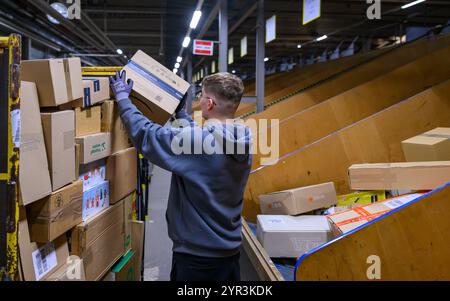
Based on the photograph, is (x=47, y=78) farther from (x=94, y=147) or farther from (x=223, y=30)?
(x=223, y=30)

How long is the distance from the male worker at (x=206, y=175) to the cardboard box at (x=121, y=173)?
400mm

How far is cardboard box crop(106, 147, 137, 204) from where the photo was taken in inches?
83.4

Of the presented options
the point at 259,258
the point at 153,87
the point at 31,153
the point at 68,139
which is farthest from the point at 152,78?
the point at 259,258

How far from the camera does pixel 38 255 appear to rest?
148cm

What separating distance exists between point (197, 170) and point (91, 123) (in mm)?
631

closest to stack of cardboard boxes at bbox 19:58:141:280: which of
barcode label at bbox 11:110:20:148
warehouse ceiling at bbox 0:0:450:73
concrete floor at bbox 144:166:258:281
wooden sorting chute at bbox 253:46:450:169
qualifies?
barcode label at bbox 11:110:20:148

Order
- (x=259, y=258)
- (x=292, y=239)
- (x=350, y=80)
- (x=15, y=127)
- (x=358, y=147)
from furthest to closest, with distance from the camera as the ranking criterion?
(x=350, y=80) → (x=358, y=147) → (x=292, y=239) → (x=259, y=258) → (x=15, y=127)

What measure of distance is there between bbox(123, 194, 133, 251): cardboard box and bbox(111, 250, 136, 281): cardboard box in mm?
56

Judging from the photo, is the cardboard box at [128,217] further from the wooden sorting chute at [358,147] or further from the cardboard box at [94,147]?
the wooden sorting chute at [358,147]

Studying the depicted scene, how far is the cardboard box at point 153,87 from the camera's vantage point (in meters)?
2.06

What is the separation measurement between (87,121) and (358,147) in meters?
2.46

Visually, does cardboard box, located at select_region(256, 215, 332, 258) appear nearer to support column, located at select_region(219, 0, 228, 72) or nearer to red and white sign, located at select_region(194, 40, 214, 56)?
support column, located at select_region(219, 0, 228, 72)

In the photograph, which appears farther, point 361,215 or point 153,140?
point 361,215

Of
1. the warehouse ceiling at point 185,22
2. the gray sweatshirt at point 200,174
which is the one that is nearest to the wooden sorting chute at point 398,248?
the gray sweatshirt at point 200,174
